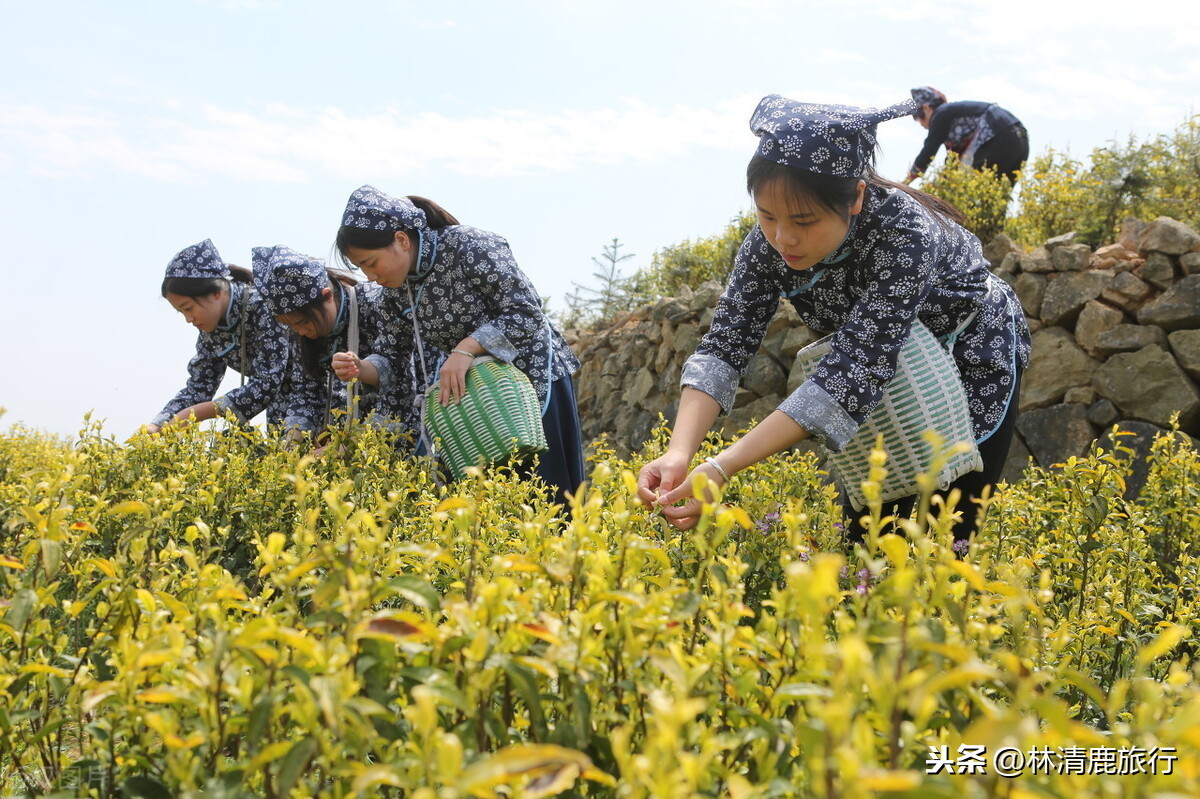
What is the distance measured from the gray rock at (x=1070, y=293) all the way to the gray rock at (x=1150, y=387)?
0.40 m

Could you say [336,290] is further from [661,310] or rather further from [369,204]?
[661,310]

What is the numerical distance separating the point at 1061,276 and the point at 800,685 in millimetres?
5424

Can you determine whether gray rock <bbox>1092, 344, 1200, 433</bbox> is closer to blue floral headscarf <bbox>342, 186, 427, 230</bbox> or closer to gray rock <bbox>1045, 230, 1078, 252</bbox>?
gray rock <bbox>1045, 230, 1078, 252</bbox>

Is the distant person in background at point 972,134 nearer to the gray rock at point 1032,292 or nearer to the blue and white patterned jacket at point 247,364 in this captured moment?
the gray rock at point 1032,292

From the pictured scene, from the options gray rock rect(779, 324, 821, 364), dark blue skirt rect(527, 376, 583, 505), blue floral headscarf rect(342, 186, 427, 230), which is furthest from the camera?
gray rock rect(779, 324, 821, 364)

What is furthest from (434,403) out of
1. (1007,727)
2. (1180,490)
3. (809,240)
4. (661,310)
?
(661,310)

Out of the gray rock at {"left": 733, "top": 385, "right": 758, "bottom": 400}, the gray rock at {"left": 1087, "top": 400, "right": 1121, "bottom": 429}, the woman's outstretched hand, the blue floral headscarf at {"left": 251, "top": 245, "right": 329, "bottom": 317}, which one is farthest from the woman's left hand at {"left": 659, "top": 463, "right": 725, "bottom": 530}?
the gray rock at {"left": 733, "top": 385, "right": 758, "bottom": 400}

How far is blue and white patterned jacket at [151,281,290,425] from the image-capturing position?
424 centimetres

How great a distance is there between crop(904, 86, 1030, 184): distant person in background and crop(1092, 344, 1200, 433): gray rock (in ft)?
7.80

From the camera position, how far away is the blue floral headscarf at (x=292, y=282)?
3.88 meters

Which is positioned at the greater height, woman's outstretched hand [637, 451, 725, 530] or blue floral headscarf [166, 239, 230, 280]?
blue floral headscarf [166, 239, 230, 280]

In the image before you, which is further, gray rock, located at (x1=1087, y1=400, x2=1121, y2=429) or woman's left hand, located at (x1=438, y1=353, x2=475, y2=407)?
gray rock, located at (x1=1087, y1=400, x2=1121, y2=429)

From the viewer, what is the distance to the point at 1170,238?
5.28m

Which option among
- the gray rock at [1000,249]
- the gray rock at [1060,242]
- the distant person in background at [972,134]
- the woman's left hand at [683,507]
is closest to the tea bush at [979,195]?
the distant person in background at [972,134]
